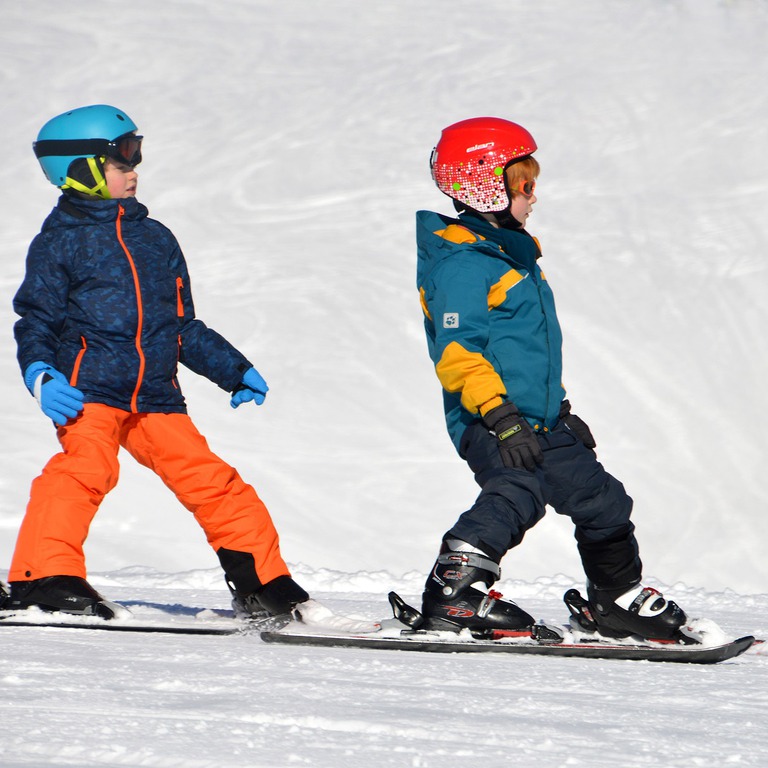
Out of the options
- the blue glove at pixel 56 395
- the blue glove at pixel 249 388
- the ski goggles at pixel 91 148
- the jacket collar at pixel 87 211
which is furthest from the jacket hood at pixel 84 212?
the blue glove at pixel 249 388

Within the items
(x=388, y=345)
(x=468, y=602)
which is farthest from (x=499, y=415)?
(x=388, y=345)

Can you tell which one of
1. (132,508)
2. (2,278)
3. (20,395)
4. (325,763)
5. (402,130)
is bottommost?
(325,763)

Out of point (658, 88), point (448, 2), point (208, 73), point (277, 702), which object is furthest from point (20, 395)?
point (448, 2)

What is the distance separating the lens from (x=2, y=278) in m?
9.70

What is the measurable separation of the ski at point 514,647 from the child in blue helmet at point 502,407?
0.10 metres

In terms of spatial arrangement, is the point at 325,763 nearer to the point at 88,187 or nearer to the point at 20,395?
the point at 88,187

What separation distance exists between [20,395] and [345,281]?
2864 mm

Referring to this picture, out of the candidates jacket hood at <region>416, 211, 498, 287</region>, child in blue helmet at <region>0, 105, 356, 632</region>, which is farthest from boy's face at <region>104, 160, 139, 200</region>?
jacket hood at <region>416, 211, 498, 287</region>

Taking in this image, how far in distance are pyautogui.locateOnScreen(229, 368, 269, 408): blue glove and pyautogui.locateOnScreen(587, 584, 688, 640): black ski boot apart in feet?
4.01

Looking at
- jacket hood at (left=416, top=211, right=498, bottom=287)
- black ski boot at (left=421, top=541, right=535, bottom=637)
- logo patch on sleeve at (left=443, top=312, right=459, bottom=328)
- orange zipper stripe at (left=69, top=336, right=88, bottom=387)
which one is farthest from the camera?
orange zipper stripe at (left=69, top=336, right=88, bottom=387)

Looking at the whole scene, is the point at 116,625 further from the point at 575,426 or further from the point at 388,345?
the point at 388,345

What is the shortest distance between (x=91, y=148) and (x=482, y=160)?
1219 mm

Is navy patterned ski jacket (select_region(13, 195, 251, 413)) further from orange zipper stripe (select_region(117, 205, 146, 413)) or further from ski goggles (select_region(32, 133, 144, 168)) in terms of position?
ski goggles (select_region(32, 133, 144, 168))

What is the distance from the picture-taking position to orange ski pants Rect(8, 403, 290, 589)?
355 cm
